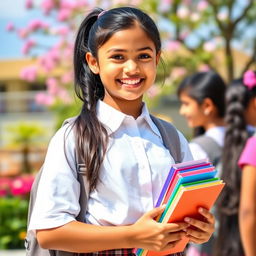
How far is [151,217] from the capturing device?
5.52ft

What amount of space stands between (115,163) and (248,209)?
1.17m

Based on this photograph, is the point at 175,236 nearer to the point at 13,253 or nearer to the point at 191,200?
the point at 191,200

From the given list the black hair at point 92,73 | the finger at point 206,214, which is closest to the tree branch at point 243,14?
the black hair at point 92,73

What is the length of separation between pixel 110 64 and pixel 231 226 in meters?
1.61

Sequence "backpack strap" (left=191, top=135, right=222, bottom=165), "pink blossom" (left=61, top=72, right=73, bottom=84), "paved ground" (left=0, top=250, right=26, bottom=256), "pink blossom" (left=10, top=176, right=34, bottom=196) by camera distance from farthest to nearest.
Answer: "pink blossom" (left=61, top=72, right=73, bottom=84), "pink blossom" (left=10, top=176, right=34, bottom=196), "paved ground" (left=0, top=250, right=26, bottom=256), "backpack strap" (left=191, top=135, right=222, bottom=165)

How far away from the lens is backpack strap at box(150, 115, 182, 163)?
1.93 m

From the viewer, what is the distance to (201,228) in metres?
1.74

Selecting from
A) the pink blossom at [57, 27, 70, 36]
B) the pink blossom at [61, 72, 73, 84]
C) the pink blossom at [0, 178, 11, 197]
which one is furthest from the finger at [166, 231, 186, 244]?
the pink blossom at [61, 72, 73, 84]

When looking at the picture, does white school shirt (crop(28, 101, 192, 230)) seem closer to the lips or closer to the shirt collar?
the shirt collar

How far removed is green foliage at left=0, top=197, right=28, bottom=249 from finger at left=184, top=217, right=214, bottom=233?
4997 mm

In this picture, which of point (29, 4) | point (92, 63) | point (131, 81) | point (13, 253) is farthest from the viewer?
point (29, 4)

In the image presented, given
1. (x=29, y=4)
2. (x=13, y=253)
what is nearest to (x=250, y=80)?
(x=13, y=253)

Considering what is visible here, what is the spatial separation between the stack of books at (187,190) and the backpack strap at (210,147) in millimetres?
1730

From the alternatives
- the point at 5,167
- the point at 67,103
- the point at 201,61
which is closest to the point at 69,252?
the point at 201,61
